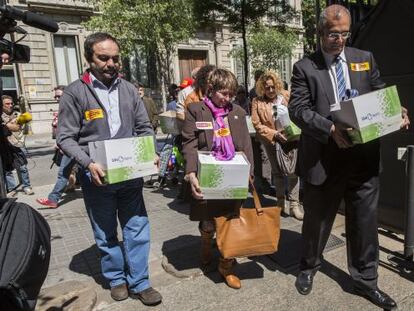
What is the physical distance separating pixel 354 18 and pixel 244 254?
3.42 meters

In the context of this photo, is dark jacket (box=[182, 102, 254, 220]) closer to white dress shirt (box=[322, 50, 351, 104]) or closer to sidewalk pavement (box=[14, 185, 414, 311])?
sidewalk pavement (box=[14, 185, 414, 311])

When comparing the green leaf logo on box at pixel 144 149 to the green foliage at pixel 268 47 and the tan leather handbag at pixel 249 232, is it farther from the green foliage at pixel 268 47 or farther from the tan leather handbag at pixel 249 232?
the green foliage at pixel 268 47

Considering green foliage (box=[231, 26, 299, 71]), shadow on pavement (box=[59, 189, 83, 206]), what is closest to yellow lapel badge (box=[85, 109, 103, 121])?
shadow on pavement (box=[59, 189, 83, 206])

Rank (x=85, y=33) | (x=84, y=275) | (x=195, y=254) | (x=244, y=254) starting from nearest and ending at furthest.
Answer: (x=244, y=254) < (x=84, y=275) < (x=195, y=254) < (x=85, y=33)

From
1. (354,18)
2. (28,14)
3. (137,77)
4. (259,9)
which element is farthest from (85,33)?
(28,14)

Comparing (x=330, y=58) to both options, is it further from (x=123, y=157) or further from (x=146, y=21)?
(x=146, y=21)

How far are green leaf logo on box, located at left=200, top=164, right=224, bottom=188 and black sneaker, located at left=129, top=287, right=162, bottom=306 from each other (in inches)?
37.8

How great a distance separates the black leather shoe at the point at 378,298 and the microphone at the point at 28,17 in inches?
115

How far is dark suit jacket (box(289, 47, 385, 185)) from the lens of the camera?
2.81 metres

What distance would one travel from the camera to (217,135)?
3.20 meters

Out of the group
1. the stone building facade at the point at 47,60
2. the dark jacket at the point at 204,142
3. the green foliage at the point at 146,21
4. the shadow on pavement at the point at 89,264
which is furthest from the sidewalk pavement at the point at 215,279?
the stone building facade at the point at 47,60

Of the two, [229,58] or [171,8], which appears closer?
[171,8]

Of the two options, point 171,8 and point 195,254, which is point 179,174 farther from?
point 171,8

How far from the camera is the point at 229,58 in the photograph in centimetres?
2545
